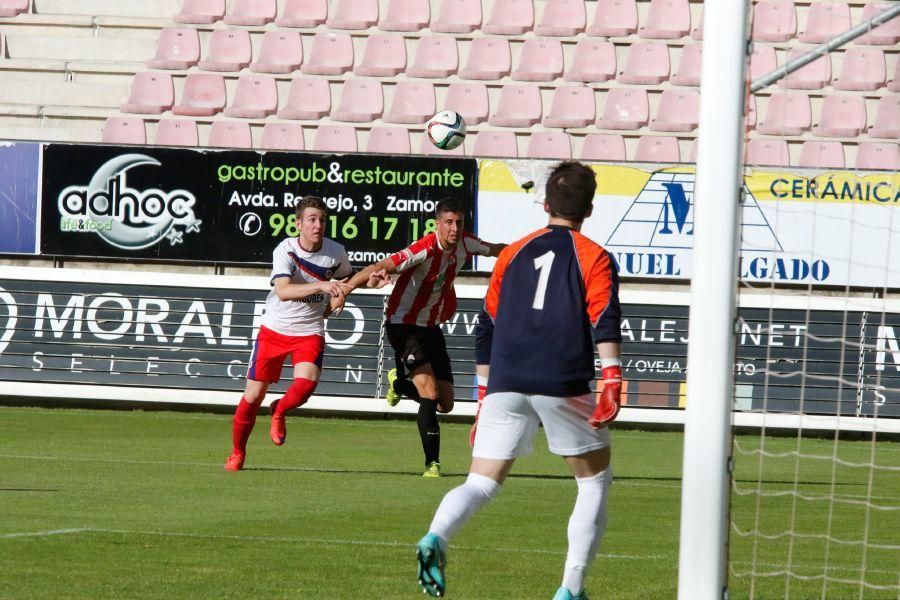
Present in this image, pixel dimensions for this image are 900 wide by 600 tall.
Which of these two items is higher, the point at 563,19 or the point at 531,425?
the point at 563,19

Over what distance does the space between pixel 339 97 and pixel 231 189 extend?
3.68 m

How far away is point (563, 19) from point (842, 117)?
13.9 ft

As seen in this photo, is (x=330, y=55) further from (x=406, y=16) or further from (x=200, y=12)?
(x=200, y=12)

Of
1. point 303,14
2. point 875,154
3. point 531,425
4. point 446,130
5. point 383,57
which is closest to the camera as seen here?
point 531,425

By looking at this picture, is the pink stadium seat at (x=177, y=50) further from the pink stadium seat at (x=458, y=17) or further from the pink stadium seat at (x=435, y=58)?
the pink stadium seat at (x=458, y=17)

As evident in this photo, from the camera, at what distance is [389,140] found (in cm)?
2045

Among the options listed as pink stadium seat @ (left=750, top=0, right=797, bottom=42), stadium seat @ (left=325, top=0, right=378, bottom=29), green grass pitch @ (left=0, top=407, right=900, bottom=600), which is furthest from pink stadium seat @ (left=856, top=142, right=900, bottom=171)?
stadium seat @ (left=325, top=0, right=378, bottom=29)

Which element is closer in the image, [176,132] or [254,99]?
[176,132]

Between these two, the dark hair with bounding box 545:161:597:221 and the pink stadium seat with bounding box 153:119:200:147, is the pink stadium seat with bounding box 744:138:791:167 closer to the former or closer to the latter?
the pink stadium seat with bounding box 153:119:200:147

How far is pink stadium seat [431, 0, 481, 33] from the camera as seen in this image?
21.9m

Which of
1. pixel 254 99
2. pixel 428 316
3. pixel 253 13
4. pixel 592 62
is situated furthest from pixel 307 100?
pixel 428 316

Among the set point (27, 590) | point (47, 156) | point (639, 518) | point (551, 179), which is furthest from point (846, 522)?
point (47, 156)

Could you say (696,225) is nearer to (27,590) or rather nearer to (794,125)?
(27,590)

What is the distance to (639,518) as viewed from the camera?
899 centimetres
